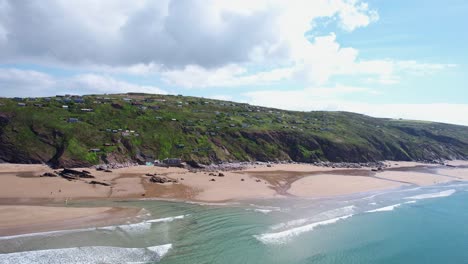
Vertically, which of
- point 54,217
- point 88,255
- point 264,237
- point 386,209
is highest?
point 386,209

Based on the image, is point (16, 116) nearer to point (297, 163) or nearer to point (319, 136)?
point (297, 163)

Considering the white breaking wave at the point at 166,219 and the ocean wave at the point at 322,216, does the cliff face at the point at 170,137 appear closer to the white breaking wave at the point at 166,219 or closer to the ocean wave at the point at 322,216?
the white breaking wave at the point at 166,219

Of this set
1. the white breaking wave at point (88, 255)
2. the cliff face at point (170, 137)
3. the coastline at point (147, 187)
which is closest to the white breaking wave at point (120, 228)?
the coastline at point (147, 187)

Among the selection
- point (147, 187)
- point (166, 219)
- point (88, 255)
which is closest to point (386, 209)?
point (166, 219)

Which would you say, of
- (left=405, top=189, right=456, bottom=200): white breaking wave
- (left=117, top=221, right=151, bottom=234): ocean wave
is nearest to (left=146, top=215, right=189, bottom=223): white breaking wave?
(left=117, top=221, right=151, bottom=234): ocean wave

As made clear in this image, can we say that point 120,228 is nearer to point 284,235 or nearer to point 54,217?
point 54,217

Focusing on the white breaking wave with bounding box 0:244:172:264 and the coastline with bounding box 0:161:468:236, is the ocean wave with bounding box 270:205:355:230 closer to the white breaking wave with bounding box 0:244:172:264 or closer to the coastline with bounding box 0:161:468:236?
the coastline with bounding box 0:161:468:236

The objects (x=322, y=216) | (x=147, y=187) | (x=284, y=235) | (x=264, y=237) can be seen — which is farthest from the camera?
(x=147, y=187)
